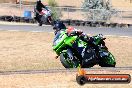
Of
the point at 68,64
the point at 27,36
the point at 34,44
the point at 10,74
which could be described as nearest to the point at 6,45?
the point at 34,44

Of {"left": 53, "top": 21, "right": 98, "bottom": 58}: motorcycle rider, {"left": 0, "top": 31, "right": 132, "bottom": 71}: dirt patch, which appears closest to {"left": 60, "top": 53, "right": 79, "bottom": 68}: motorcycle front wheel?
{"left": 53, "top": 21, "right": 98, "bottom": 58}: motorcycle rider

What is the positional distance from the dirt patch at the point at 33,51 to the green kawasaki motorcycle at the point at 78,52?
114 cm

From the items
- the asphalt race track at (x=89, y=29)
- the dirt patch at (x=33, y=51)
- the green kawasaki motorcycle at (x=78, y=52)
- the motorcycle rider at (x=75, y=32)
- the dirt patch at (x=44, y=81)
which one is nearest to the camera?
the dirt patch at (x=44, y=81)

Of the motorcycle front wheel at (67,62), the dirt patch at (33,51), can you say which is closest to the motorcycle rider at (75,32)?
the motorcycle front wheel at (67,62)

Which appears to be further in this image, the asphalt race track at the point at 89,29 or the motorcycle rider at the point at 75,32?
the asphalt race track at the point at 89,29

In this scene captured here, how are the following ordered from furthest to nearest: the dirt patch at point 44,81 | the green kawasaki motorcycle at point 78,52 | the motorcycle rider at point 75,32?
the motorcycle rider at point 75,32, the green kawasaki motorcycle at point 78,52, the dirt patch at point 44,81

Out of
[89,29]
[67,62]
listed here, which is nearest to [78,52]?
[67,62]

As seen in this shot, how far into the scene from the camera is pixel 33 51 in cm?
1866

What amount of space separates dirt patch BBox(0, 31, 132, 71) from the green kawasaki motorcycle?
114 cm

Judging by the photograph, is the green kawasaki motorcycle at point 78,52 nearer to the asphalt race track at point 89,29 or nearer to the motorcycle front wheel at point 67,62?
the motorcycle front wheel at point 67,62

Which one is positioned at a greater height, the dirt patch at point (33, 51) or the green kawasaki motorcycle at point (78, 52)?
the green kawasaki motorcycle at point (78, 52)

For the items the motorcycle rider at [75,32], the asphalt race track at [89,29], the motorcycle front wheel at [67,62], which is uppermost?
the motorcycle rider at [75,32]

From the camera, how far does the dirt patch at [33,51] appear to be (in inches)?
591

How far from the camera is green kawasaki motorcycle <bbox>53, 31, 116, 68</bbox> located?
13.4 m
